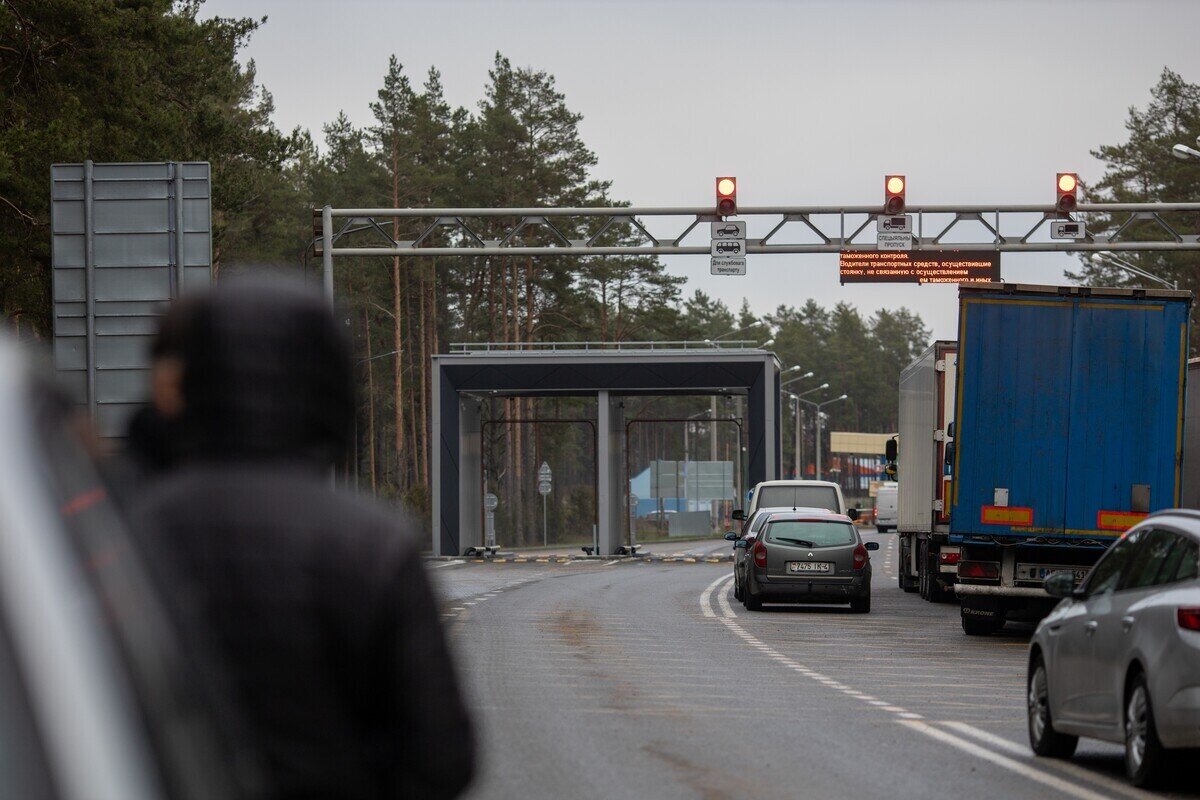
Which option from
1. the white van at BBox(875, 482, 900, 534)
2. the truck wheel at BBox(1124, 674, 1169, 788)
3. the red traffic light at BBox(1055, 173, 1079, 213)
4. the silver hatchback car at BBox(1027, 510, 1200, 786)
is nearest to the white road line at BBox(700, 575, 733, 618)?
the red traffic light at BBox(1055, 173, 1079, 213)

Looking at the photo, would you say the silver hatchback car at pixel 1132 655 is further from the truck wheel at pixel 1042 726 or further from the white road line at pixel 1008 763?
the white road line at pixel 1008 763

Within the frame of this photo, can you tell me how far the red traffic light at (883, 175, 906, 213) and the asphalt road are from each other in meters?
7.33

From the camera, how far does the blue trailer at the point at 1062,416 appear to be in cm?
2155

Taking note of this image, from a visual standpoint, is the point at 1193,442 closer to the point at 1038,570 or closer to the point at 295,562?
the point at 1038,570

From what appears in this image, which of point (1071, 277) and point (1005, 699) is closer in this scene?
point (1005, 699)

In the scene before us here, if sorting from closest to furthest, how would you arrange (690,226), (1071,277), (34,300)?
(690,226) → (34,300) → (1071,277)

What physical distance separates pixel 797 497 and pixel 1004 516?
13.8 metres

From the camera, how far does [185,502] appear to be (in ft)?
A: 9.20

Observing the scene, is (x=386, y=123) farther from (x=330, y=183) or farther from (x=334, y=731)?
(x=334, y=731)

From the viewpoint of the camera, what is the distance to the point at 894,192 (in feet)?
105

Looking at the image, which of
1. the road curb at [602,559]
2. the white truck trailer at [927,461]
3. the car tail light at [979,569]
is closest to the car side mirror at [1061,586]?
the car tail light at [979,569]

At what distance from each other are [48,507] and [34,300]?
36.6m

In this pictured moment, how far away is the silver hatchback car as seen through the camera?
9.45 meters

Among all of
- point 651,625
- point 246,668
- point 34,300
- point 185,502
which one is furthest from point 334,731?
point 34,300
